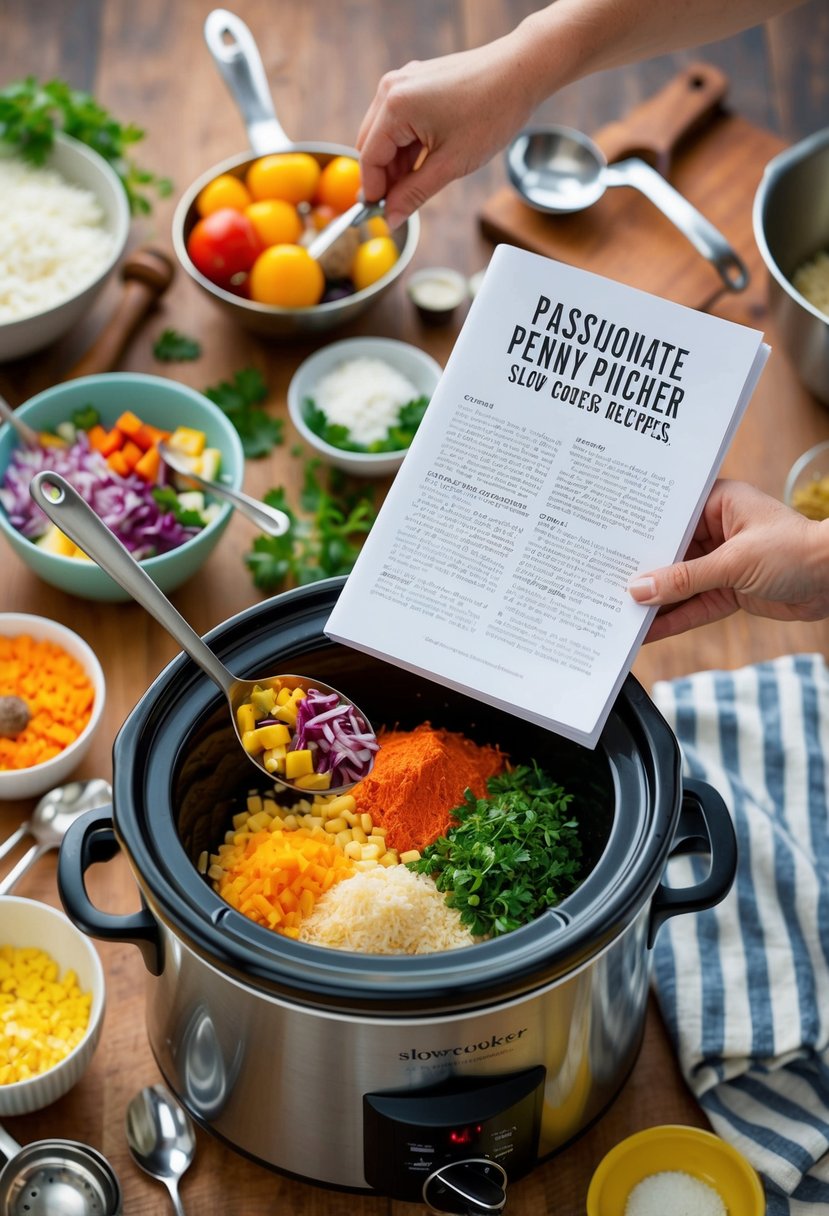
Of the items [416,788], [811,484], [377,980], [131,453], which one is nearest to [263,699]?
[416,788]

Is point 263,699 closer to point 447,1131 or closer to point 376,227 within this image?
point 447,1131

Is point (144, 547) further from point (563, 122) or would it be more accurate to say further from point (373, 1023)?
point (563, 122)

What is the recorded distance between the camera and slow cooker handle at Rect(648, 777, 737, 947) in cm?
114

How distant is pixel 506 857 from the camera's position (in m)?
1.22

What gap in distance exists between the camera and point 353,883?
120cm

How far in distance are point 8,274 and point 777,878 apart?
4.58 ft

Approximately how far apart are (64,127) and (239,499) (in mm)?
837

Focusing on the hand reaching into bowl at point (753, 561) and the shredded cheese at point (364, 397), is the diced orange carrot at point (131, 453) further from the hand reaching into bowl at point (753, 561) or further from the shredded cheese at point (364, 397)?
the hand reaching into bowl at point (753, 561)

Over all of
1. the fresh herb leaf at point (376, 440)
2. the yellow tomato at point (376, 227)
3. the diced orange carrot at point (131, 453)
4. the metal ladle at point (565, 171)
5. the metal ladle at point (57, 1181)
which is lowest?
the metal ladle at point (57, 1181)

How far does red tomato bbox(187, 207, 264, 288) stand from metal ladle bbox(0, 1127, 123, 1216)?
127 centimetres

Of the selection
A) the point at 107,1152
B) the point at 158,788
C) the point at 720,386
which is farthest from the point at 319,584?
the point at 107,1152

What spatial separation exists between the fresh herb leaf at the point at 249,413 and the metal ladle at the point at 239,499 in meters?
0.15

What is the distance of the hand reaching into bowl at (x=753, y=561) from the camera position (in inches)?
46.4

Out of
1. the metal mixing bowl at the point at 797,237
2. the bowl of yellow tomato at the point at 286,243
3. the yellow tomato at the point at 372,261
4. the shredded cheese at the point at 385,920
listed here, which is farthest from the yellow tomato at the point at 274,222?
the shredded cheese at the point at 385,920
